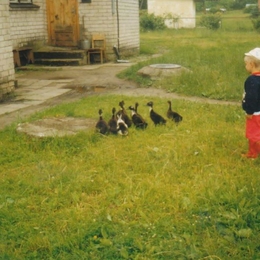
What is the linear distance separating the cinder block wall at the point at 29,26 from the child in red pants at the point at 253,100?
11921 mm

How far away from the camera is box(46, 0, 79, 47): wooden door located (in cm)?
1736

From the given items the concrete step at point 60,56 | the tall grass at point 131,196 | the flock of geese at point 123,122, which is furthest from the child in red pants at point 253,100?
the concrete step at point 60,56

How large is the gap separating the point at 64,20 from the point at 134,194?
46.1ft

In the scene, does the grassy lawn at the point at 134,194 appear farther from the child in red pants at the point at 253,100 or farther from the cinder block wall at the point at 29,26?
the cinder block wall at the point at 29,26

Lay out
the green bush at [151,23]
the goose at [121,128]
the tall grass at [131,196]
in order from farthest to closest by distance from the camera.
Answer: the green bush at [151,23]
the goose at [121,128]
the tall grass at [131,196]

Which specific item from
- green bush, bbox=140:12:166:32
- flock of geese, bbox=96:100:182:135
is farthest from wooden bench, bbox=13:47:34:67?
green bush, bbox=140:12:166:32

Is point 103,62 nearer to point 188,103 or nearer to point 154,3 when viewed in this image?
point 188,103

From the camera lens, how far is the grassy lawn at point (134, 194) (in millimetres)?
3713

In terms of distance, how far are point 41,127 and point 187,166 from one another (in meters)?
2.70

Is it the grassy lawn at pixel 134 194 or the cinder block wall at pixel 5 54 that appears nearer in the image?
the grassy lawn at pixel 134 194

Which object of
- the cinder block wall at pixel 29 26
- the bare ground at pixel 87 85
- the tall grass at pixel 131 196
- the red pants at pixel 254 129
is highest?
the cinder block wall at pixel 29 26

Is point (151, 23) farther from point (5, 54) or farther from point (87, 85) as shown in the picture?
point (5, 54)

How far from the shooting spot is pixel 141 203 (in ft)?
14.4

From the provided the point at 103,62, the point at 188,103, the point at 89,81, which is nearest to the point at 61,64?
the point at 103,62
